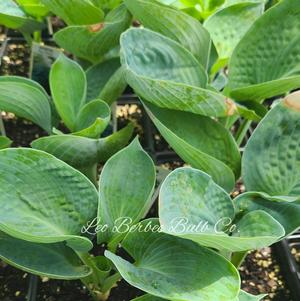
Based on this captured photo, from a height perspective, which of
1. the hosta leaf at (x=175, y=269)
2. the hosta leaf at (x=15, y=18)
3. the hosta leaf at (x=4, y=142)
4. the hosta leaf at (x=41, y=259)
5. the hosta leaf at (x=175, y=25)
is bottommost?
the hosta leaf at (x=41, y=259)

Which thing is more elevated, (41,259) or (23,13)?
(23,13)

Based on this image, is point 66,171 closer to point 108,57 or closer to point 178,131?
point 178,131

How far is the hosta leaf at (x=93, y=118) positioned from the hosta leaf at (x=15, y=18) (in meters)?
0.30

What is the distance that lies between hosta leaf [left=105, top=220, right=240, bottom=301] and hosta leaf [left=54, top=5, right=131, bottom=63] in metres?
0.36

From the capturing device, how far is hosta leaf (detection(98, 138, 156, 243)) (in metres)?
0.66

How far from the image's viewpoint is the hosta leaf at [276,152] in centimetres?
68

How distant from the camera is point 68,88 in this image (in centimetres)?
82

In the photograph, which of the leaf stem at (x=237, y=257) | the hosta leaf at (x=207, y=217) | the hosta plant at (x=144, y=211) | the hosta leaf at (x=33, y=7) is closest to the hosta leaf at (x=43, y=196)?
the hosta plant at (x=144, y=211)

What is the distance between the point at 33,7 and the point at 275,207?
0.61 m

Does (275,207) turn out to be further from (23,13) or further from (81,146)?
(23,13)

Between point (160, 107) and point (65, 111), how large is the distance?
166 mm

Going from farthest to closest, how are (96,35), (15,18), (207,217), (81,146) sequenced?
(15,18) < (96,35) < (81,146) < (207,217)

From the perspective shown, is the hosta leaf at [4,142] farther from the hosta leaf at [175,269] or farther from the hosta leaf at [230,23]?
the hosta leaf at [230,23]

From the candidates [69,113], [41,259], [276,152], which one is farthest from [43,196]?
[276,152]
